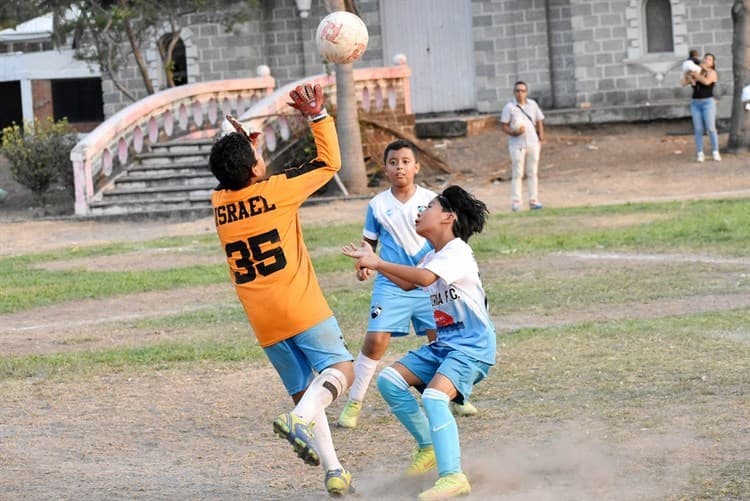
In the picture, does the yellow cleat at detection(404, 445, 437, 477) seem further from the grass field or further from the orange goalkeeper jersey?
the orange goalkeeper jersey

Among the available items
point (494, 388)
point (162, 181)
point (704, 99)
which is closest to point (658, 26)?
point (704, 99)

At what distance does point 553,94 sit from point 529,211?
1069 cm

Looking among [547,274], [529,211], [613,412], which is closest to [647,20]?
[529,211]

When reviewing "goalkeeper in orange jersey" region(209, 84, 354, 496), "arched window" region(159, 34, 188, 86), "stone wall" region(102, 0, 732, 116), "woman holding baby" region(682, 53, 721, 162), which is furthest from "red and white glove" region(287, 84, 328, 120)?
"arched window" region(159, 34, 188, 86)

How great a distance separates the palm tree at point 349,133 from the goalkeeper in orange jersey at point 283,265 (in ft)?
55.1

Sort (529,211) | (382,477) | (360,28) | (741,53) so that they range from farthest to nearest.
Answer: (741,53) → (529,211) → (360,28) → (382,477)

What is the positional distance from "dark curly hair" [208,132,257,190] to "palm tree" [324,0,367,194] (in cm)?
1684

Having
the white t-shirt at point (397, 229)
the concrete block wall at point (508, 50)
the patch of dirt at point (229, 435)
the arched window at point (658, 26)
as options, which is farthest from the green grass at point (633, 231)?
the concrete block wall at point (508, 50)

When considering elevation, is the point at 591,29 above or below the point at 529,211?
above

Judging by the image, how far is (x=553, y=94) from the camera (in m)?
29.9

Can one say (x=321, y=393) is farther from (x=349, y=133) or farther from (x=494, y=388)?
(x=349, y=133)

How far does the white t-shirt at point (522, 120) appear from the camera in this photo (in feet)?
63.5

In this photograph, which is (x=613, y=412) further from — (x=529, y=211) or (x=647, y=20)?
(x=647, y=20)

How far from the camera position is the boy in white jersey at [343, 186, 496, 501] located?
6.26m
